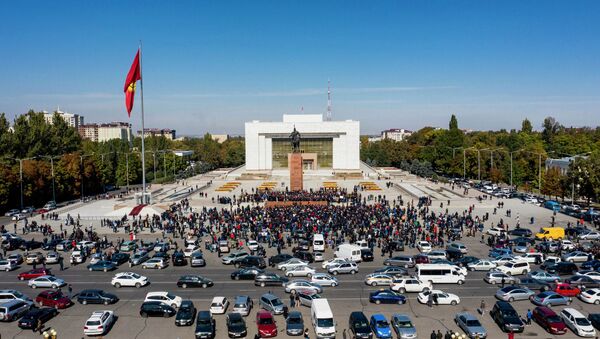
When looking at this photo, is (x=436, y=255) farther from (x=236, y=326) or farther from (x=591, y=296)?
(x=236, y=326)

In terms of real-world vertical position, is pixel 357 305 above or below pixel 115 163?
below

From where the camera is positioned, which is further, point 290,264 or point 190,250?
point 190,250

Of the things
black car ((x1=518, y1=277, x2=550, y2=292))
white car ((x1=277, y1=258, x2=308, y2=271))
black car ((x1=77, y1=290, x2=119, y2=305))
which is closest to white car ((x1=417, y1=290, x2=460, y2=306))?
black car ((x1=518, y1=277, x2=550, y2=292))

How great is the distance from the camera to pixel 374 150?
383 ft

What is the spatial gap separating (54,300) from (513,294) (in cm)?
1809

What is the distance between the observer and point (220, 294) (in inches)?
804

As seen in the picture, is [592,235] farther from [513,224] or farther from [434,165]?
[434,165]

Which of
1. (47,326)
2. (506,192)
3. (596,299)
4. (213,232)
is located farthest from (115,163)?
(596,299)

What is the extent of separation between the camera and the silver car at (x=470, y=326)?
15.4m

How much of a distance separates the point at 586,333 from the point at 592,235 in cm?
1823

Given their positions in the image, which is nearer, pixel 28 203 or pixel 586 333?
pixel 586 333

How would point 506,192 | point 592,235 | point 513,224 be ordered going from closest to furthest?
point 592,235 → point 513,224 → point 506,192

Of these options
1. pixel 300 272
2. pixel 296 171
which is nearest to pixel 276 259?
pixel 300 272

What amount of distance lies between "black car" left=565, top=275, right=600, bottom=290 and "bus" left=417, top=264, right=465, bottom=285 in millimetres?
4623
